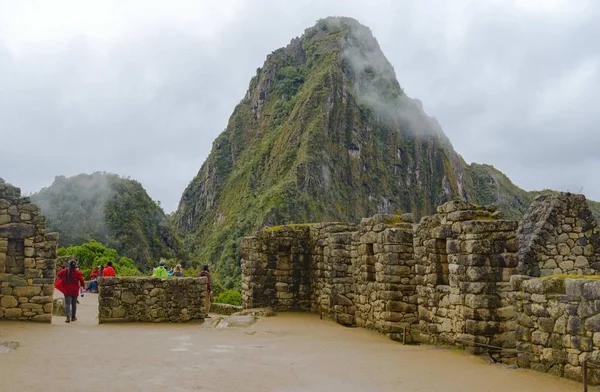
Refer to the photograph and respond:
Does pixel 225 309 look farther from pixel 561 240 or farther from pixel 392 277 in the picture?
pixel 561 240

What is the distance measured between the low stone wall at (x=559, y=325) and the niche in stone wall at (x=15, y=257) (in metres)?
11.1

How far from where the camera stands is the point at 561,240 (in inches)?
486

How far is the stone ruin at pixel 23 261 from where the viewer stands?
13.6 meters

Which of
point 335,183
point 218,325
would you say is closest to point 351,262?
point 218,325

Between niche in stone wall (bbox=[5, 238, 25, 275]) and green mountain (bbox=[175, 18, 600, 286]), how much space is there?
282 feet

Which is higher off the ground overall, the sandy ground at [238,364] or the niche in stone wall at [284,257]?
the niche in stone wall at [284,257]

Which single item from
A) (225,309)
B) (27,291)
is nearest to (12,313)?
(27,291)

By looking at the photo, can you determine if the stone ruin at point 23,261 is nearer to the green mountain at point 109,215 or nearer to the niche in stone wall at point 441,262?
the niche in stone wall at point 441,262

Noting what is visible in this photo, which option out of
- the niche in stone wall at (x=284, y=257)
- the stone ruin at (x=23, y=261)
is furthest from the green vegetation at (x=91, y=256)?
the stone ruin at (x=23, y=261)

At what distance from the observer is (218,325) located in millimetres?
14484

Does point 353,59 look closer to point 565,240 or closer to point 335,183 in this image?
point 335,183

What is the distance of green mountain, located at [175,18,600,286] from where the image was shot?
11969cm

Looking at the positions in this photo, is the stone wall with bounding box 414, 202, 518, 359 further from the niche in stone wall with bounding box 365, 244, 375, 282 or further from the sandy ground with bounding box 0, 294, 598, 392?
the niche in stone wall with bounding box 365, 244, 375, 282

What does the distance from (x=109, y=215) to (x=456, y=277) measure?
51.6 m
